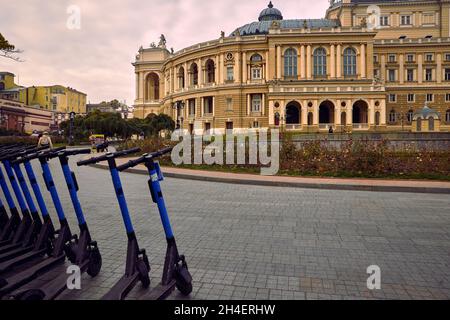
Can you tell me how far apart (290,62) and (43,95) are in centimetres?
7944

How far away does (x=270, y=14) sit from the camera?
76688 millimetres

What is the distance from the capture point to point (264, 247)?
5664 mm

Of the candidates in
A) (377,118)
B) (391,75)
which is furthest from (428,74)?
(377,118)

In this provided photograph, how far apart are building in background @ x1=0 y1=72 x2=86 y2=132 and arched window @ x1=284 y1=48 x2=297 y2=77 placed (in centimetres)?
6279

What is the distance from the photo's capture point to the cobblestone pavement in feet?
13.5

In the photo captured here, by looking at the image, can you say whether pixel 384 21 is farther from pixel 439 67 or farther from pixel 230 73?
pixel 230 73

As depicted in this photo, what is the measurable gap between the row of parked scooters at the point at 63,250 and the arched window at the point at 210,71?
61.0 metres

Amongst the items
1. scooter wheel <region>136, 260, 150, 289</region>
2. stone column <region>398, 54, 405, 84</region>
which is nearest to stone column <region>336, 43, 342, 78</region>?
stone column <region>398, 54, 405, 84</region>

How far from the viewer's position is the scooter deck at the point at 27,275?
3479 millimetres

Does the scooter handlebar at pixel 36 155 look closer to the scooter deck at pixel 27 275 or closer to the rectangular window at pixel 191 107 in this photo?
the scooter deck at pixel 27 275

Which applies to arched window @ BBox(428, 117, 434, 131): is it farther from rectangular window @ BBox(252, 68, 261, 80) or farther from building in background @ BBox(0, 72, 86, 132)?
building in background @ BBox(0, 72, 86, 132)

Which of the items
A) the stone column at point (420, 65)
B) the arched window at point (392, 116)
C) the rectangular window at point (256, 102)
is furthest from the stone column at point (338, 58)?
the stone column at point (420, 65)

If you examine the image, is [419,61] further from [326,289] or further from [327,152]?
[326,289]
